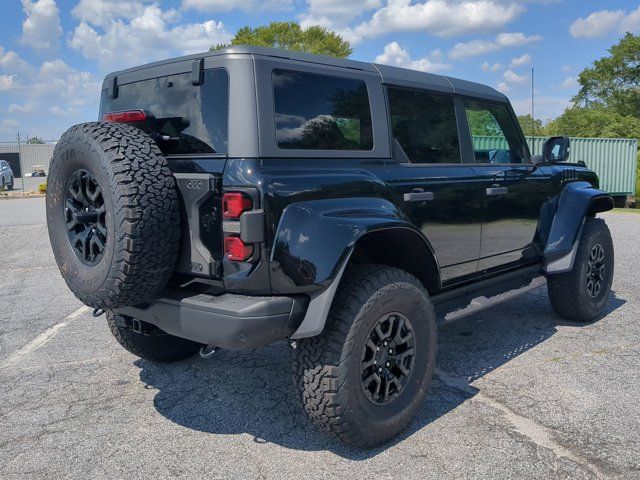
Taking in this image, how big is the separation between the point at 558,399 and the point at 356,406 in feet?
4.73

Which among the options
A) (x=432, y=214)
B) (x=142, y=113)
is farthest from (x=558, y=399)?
(x=142, y=113)

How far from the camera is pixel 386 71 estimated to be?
138 inches

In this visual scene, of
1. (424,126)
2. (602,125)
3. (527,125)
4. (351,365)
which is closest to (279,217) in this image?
(351,365)

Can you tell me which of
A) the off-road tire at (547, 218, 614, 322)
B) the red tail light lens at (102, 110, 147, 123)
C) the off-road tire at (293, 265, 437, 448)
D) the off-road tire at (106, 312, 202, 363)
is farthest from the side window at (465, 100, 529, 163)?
the off-road tire at (106, 312, 202, 363)

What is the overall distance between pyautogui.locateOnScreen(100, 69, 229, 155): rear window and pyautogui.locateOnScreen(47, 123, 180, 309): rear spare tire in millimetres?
252

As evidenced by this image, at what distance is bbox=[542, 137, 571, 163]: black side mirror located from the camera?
184 inches

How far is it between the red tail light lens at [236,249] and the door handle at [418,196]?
1.13m

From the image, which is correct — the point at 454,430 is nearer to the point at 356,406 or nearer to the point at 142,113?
the point at 356,406

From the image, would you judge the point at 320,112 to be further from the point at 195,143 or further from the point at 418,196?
the point at 418,196

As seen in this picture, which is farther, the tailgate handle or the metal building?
the metal building

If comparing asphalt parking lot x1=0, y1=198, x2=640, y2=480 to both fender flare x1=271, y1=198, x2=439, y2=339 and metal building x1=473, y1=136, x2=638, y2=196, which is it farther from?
metal building x1=473, y1=136, x2=638, y2=196

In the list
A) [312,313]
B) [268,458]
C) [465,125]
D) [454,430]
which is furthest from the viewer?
[465,125]

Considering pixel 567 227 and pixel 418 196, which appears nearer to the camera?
pixel 418 196

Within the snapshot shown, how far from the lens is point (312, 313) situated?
106 inches
